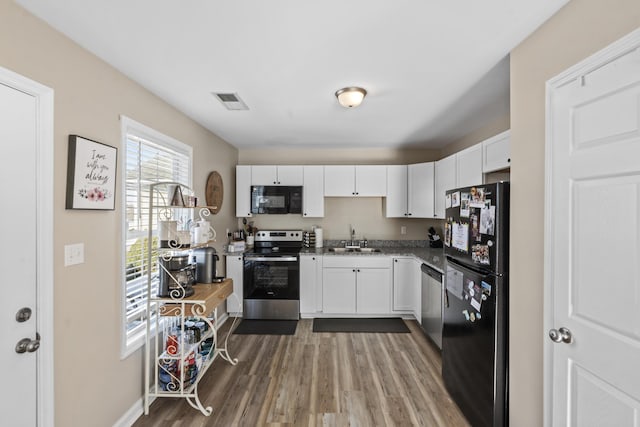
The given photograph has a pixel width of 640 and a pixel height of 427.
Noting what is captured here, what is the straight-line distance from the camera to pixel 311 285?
3.67 m

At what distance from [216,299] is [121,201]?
100 centimetres

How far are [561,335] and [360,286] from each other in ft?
8.23

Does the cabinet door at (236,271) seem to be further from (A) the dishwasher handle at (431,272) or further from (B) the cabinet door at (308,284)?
(A) the dishwasher handle at (431,272)

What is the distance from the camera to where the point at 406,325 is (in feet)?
11.4

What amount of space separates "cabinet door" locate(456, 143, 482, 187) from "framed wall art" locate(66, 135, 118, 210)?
9.56 ft

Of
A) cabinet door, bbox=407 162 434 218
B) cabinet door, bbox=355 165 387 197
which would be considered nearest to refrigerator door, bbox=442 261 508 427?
cabinet door, bbox=407 162 434 218

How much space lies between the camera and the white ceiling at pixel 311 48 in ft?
4.22

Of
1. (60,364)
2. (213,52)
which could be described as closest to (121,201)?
(60,364)

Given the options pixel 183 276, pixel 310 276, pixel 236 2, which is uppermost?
pixel 236 2

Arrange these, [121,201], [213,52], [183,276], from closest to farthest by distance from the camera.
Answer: [213,52]
[121,201]
[183,276]

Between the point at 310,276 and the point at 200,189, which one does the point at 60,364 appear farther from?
the point at 310,276

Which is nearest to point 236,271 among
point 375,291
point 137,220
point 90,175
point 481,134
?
point 137,220

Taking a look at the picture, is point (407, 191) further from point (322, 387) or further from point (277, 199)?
point (322, 387)

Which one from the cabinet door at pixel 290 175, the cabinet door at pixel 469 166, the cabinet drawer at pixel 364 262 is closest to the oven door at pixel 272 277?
the cabinet drawer at pixel 364 262
